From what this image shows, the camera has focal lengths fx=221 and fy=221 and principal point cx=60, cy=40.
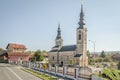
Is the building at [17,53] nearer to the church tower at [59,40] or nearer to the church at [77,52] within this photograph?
the church at [77,52]

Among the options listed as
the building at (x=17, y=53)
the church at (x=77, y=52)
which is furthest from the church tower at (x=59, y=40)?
the building at (x=17, y=53)

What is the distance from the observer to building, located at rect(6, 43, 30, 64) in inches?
3617

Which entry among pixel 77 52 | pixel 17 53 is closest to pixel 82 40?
pixel 77 52

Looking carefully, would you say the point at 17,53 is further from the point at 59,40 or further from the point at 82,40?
the point at 82,40

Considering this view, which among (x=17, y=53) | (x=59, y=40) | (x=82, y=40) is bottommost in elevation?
(x=17, y=53)

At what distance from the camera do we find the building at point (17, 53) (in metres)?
91.9

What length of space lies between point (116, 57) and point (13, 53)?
6286 centimetres

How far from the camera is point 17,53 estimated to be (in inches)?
3686

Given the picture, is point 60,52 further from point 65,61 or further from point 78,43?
point 78,43

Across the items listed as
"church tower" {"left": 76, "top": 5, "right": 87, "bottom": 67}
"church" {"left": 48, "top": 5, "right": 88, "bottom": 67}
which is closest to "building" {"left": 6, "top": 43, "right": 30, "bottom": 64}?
"church" {"left": 48, "top": 5, "right": 88, "bottom": 67}

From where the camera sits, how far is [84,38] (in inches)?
3189

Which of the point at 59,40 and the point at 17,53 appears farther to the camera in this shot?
the point at 59,40

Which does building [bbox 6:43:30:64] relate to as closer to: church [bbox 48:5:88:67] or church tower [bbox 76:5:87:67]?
church [bbox 48:5:88:67]

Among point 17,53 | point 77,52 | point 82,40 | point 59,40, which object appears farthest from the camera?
point 59,40
